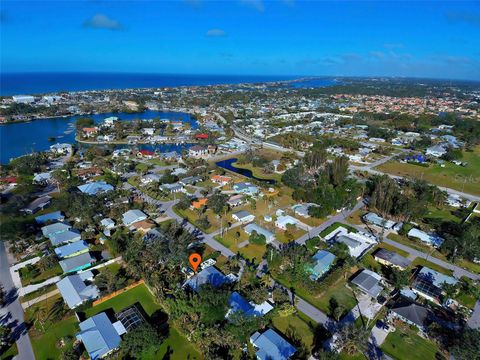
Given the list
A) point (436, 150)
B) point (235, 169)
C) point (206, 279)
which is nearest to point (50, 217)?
point (206, 279)

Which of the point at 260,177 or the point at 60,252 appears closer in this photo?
the point at 60,252

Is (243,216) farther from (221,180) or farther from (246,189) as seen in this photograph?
(221,180)

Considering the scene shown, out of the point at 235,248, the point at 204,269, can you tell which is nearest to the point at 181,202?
the point at 235,248

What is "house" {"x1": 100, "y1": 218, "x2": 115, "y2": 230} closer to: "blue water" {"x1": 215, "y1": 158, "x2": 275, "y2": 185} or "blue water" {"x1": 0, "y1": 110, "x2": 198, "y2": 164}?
"blue water" {"x1": 215, "y1": 158, "x2": 275, "y2": 185}

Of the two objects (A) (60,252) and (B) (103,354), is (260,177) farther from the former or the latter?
(B) (103,354)

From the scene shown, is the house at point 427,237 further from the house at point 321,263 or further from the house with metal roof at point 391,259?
the house at point 321,263

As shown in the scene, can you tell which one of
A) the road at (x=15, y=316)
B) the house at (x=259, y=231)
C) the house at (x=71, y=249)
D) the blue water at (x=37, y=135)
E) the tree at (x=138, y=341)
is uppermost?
the tree at (x=138, y=341)

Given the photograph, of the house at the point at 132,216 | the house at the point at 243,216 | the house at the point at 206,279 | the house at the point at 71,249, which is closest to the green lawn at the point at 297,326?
the house at the point at 206,279
